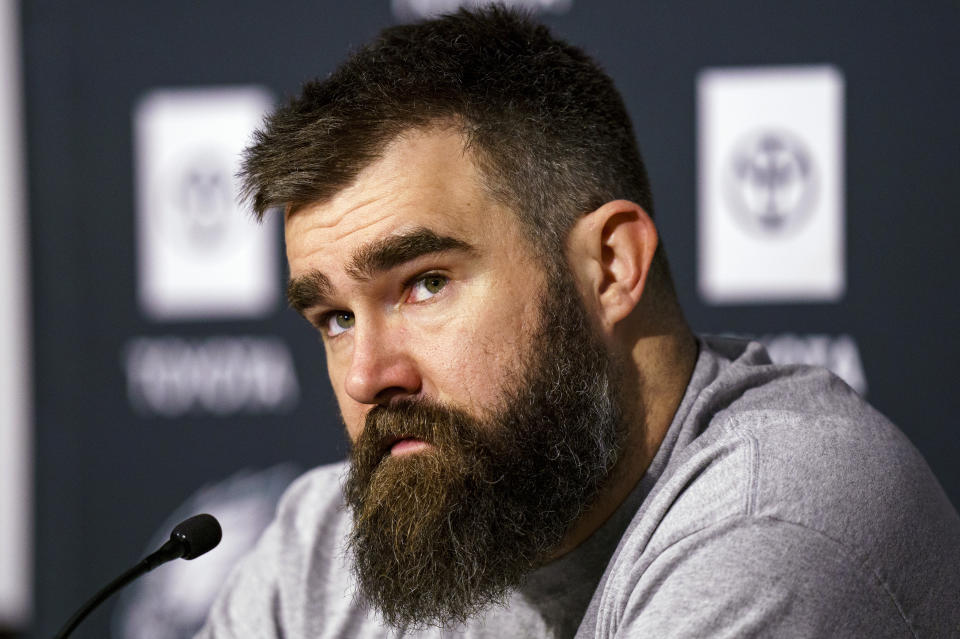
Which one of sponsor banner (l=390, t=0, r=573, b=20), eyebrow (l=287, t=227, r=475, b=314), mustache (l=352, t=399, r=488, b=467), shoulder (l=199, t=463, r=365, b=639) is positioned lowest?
shoulder (l=199, t=463, r=365, b=639)

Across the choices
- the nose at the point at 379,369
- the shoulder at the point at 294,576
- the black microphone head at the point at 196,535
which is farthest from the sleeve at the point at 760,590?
the shoulder at the point at 294,576

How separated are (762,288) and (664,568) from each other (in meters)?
1.39

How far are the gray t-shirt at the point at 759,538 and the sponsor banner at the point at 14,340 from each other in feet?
4.50

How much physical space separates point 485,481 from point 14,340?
174 cm

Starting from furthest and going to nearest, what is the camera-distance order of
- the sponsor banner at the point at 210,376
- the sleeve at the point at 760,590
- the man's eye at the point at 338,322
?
the sponsor banner at the point at 210,376 < the man's eye at the point at 338,322 < the sleeve at the point at 760,590

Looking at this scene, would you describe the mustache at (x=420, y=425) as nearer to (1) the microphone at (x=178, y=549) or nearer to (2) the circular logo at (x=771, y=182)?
(1) the microphone at (x=178, y=549)

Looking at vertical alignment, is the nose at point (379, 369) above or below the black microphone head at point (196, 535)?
above

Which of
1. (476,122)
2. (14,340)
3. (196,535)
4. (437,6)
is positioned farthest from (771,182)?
(14,340)

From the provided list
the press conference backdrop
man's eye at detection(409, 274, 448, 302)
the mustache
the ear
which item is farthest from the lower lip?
the press conference backdrop

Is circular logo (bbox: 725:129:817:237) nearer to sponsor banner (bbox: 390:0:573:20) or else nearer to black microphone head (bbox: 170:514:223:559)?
sponsor banner (bbox: 390:0:573:20)

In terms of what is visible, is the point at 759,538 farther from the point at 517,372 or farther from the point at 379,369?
the point at 379,369

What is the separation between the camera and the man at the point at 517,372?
1.06m

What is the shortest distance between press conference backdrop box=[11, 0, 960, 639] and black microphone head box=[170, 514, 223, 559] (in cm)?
118

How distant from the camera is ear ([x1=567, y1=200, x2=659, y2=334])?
4.10ft
